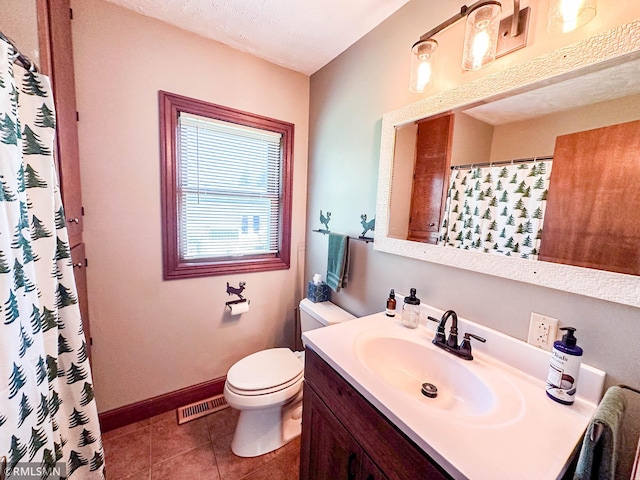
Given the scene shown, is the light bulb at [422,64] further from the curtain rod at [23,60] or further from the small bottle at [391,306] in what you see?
the curtain rod at [23,60]

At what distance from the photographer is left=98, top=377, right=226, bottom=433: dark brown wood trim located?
1521 mm

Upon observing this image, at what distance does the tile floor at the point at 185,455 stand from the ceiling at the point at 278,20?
7.62 feet

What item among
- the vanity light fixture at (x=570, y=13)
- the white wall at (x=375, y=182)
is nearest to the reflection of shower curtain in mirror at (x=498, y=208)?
the white wall at (x=375, y=182)

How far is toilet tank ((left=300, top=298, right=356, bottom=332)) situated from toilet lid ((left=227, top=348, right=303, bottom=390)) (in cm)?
23

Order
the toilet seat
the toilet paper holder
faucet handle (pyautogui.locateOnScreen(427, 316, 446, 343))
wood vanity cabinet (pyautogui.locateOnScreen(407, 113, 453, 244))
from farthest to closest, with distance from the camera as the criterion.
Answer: the toilet paper holder < the toilet seat < wood vanity cabinet (pyautogui.locateOnScreen(407, 113, 453, 244)) < faucet handle (pyautogui.locateOnScreen(427, 316, 446, 343))

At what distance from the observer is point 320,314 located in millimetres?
1580

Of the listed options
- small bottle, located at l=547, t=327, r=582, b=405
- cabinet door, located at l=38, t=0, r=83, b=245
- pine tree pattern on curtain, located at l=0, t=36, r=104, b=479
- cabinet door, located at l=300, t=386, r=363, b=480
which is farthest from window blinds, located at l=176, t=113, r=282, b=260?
small bottle, located at l=547, t=327, r=582, b=405

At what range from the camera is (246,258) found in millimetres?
1872

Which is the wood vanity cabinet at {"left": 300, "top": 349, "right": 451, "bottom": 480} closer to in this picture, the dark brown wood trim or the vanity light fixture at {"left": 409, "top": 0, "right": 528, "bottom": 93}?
the dark brown wood trim

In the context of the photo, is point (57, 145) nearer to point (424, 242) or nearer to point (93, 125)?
point (93, 125)

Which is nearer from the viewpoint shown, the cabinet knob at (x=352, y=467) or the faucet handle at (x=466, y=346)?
the cabinet knob at (x=352, y=467)

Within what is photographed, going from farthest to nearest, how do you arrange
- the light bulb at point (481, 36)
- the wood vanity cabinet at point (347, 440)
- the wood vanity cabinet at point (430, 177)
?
the wood vanity cabinet at point (430, 177)
the light bulb at point (481, 36)
the wood vanity cabinet at point (347, 440)

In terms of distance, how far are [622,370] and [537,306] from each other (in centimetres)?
23

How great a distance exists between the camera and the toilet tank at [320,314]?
153cm
